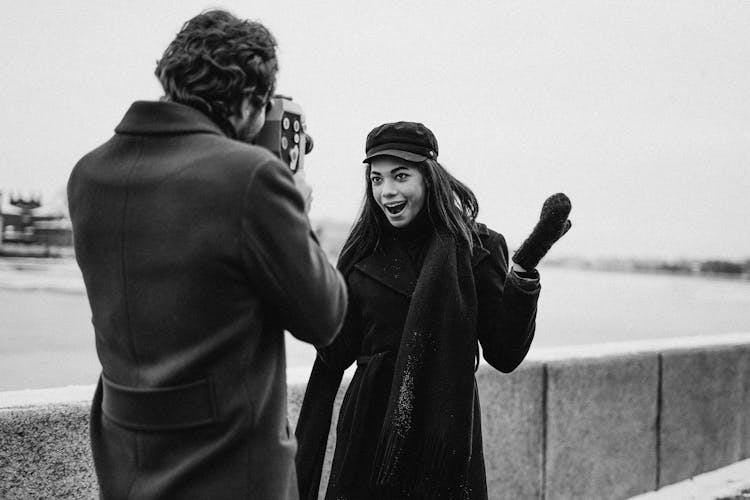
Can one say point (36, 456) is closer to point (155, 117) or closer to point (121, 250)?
point (121, 250)

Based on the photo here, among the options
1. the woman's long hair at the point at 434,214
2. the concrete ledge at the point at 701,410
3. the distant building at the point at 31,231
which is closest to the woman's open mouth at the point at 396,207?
the woman's long hair at the point at 434,214

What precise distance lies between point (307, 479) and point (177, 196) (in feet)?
5.62

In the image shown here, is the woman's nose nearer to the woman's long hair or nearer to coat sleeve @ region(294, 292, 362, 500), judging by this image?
the woman's long hair

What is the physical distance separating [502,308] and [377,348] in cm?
51

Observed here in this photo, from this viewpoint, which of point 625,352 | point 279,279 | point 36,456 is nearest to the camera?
point 279,279

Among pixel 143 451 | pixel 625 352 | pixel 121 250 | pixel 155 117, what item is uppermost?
pixel 155 117

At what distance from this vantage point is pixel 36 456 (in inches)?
114

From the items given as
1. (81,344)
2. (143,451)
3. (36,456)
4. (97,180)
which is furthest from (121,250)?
(81,344)

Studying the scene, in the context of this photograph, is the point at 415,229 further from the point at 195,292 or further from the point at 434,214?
the point at 195,292

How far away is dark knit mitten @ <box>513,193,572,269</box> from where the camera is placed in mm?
2809

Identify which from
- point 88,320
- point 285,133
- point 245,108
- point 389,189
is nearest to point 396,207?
point 389,189

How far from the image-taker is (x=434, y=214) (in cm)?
314

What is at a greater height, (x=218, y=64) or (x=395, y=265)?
(x=218, y=64)

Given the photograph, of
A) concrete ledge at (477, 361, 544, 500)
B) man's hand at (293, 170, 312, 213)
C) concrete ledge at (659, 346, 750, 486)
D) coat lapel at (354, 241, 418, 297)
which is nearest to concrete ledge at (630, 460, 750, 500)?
concrete ledge at (659, 346, 750, 486)
